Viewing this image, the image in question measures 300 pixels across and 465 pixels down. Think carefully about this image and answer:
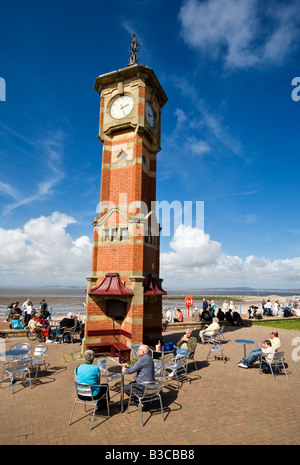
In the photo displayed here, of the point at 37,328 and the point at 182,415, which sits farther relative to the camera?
the point at 37,328

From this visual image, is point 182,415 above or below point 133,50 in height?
below

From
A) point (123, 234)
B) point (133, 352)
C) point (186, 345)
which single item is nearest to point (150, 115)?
point (123, 234)

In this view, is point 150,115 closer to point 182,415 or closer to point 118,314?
point 118,314

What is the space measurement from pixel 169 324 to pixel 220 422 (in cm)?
1221

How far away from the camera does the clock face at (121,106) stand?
12617 mm

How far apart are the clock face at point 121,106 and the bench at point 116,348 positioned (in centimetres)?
1041

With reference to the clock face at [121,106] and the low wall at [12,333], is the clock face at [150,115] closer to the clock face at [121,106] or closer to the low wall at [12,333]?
the clock face at [121,106]

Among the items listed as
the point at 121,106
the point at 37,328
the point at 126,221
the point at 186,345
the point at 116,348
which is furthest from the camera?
the point at 37,328

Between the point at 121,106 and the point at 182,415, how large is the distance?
12.6 metres

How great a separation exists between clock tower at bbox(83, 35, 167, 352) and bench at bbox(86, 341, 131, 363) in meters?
0.07

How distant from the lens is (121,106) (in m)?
12.9

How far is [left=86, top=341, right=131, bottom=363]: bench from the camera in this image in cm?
1034

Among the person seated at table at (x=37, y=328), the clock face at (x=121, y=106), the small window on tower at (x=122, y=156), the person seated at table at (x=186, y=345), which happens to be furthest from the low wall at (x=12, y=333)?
the clock face at (x=121, y=106)
